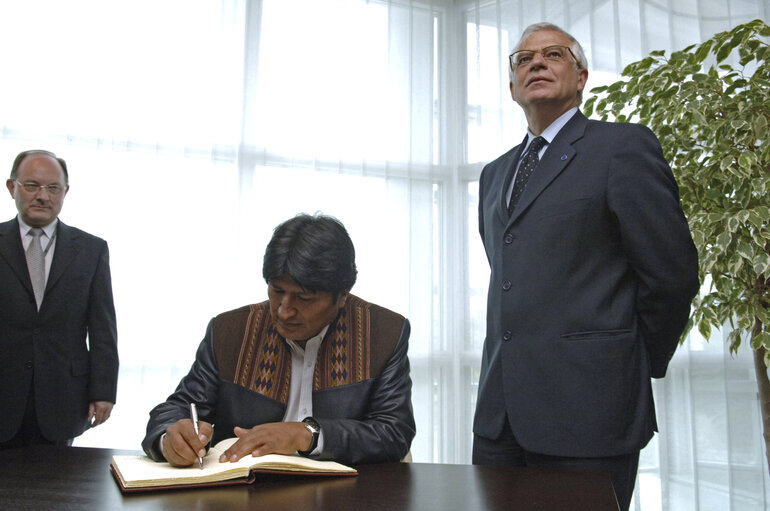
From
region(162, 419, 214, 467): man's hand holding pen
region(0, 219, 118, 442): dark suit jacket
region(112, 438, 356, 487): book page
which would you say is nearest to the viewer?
region(112, 438, 356, 487): book page

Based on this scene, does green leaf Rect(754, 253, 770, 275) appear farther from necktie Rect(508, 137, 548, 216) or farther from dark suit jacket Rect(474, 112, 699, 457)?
necktie Rect(508, 137, 548, 216)

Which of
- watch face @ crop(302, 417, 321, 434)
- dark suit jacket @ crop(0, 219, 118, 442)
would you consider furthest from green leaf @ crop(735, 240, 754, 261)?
dark suit jacket @ crop(0, 219, 118, 442)

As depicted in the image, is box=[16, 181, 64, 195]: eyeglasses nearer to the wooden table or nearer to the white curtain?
the white curtain

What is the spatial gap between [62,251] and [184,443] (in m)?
1.62

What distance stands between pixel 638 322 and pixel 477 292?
2.51 m

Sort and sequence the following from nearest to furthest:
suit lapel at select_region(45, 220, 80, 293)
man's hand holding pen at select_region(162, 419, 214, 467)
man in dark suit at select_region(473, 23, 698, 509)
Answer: man's hand holding pen at select_region(162, 419, 214, 467), man in dark suit at select_region(473, 23, 698, 509), suit lapel at select_region(45, 220, 80, 293)

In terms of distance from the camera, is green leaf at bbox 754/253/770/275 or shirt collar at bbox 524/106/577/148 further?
green leaf at bbox 754/253/770/275

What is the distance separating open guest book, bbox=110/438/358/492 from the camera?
45.9 inches

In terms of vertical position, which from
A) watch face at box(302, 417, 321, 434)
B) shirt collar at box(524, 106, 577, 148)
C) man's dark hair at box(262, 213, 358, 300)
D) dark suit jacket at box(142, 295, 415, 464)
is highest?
shirt collar at box(524, 106, 577, 148)

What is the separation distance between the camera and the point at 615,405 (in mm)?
1513

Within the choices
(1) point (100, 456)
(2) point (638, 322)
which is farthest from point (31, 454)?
(2) point (638, 322)

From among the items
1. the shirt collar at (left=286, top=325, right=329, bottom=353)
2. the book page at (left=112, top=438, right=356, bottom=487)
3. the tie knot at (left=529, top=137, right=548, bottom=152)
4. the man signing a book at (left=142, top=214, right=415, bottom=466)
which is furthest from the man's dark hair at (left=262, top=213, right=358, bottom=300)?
the tie knot at (left=529, top=137, right=548, bottom=152)

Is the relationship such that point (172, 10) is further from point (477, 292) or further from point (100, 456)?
point (100, 456)

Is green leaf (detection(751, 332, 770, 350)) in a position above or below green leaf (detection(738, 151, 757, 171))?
A: below
